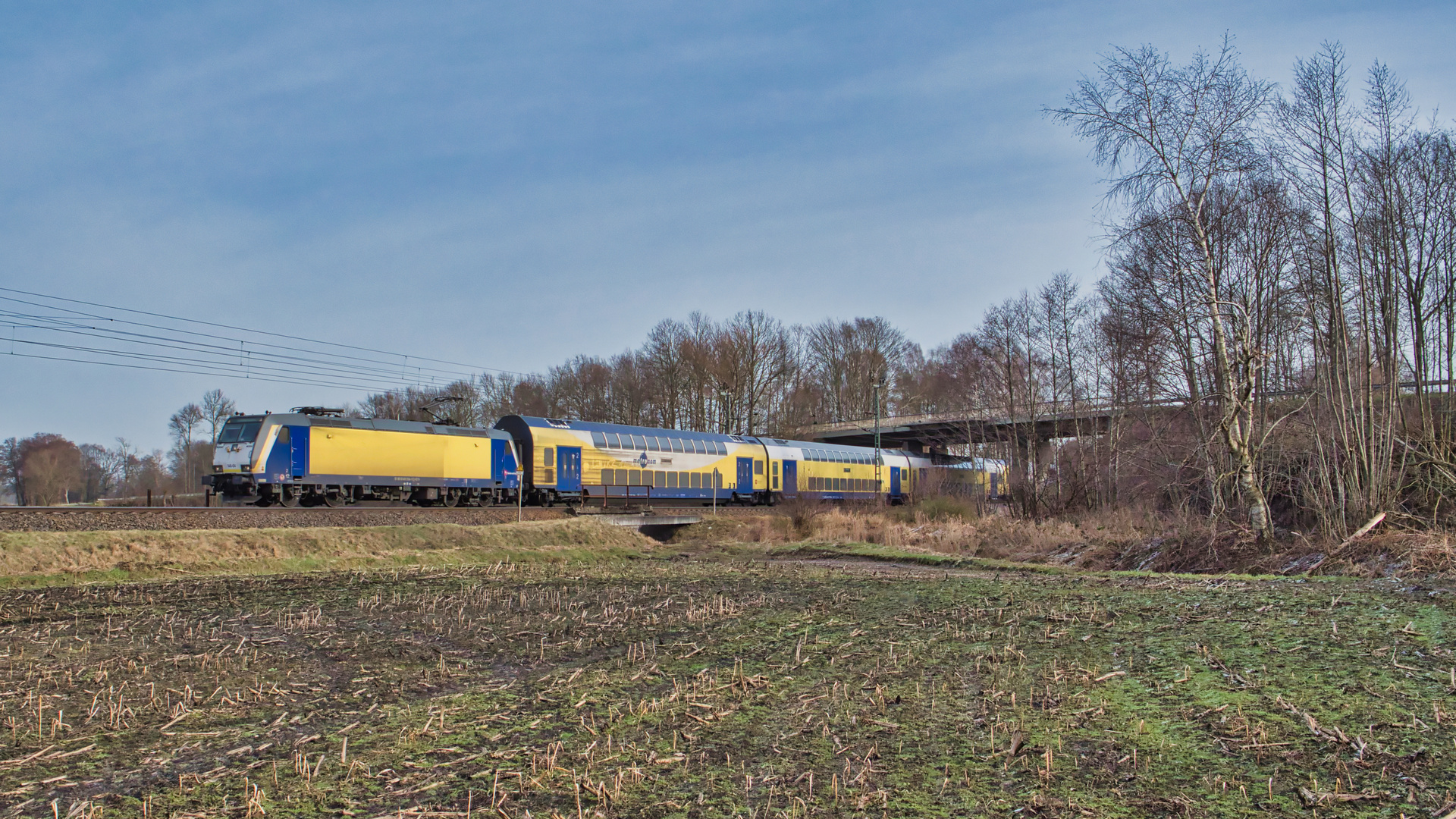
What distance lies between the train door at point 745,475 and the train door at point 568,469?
961 cm

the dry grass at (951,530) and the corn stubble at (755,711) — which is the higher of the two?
the corn stubble at (755,711)

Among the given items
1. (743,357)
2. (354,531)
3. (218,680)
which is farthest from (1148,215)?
(743,357)

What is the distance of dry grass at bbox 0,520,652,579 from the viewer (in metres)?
16.1

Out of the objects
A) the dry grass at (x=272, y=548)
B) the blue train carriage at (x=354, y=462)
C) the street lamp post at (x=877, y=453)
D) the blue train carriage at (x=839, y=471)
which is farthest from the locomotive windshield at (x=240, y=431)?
the street lamp post at (x=877, y=453)

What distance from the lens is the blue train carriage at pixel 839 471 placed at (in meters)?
45.3

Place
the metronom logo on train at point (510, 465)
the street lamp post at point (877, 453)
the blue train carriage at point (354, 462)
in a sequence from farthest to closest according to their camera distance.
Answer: the street lamp post at point (877, 453)
the metronom logo on train at point (510, 465)
the blue train carriage at point (354, 462)

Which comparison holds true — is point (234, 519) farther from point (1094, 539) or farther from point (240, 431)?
point (1094, 539)

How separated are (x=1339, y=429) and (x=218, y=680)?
17.6 metres

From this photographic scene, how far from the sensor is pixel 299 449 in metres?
27.6

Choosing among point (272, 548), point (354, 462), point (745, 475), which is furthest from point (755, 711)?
point (745, 475)

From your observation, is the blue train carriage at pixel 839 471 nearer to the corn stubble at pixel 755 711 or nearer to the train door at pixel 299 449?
the train door at pixel 299 449

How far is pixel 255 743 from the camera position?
519cm

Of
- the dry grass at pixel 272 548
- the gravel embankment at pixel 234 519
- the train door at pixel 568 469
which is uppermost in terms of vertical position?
the train door at pixel 568 469

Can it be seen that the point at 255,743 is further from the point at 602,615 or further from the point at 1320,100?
the point at 1320,100
